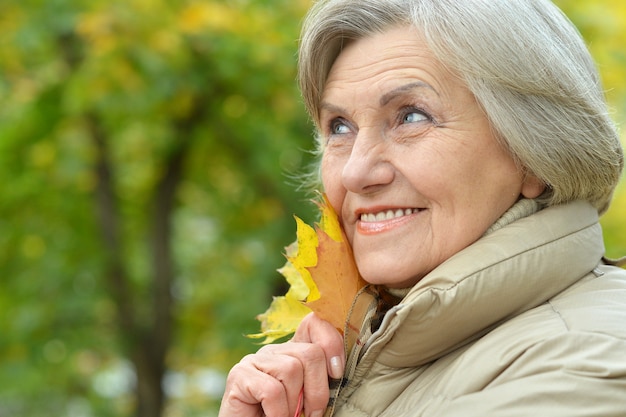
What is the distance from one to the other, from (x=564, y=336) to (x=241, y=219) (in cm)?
619

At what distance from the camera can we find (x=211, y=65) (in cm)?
629

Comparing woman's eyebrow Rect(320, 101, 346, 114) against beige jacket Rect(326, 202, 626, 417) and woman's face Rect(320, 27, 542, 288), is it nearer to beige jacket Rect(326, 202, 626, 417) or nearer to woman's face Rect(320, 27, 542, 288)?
woman's face Rect(320, 27, 542, 288)

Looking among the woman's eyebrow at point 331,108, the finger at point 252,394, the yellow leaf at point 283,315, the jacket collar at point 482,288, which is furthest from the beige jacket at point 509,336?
the woman's eyebrow at point 331,108

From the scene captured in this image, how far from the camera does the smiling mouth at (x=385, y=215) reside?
182cm

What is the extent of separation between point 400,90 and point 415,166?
162 mm

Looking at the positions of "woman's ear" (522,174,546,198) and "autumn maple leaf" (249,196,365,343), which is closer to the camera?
"woman's ear" (522,174,546,198)

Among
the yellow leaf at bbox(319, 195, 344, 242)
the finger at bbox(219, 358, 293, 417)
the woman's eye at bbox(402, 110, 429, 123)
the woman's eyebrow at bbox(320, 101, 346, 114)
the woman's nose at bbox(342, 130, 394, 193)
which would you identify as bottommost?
the finger at bbox(219, 358, 293, 417)

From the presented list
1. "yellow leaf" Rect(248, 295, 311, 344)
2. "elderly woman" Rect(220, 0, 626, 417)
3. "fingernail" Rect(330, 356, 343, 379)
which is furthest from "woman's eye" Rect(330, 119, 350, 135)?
"fingernail" Rect(330, 356, 343, 379)

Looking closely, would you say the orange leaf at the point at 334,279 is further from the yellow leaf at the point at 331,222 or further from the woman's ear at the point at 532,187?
the woman's ear at the point at 532,187

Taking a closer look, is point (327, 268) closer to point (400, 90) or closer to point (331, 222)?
point (331, 222)

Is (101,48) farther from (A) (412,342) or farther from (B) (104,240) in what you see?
(A) (412,342)

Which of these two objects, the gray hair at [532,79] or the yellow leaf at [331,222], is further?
the yellow leaf at [331,222]

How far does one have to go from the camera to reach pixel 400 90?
5.95 ft

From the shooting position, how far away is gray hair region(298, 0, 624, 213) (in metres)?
1.71
